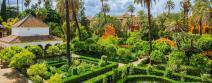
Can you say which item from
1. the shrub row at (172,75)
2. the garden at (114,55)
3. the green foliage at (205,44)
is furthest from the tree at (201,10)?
the shrub row at (172,75)

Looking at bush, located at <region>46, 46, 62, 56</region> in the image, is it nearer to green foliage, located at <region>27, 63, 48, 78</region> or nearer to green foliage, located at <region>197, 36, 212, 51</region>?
green foliage, located at <region>27, 63, 48, 78</region>

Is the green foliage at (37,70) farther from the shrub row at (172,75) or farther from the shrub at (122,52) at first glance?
the shrub at (122,52)

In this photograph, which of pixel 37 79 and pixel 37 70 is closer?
pixel 37 79

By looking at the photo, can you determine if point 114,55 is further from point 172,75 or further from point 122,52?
point 172,75

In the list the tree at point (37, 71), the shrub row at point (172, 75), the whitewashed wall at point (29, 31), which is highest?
the whitewashed wall at point (29, 31)

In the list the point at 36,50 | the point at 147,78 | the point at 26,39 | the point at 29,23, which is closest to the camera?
the point at 147,78

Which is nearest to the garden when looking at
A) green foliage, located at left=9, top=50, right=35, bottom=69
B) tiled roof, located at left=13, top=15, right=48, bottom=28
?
green foliage, located at left=9, top=50, right=35, bottom=69

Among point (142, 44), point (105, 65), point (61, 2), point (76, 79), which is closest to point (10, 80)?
point (76, 79)

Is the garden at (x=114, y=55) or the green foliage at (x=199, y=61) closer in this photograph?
the garden at (x=114, y=55)

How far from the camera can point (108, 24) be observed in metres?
70.4

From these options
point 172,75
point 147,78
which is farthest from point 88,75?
point 172,75

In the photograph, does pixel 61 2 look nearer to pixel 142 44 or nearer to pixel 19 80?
pixel 142 44

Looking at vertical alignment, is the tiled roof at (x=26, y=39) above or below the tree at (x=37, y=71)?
above

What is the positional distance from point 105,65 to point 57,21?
37.9 metres
